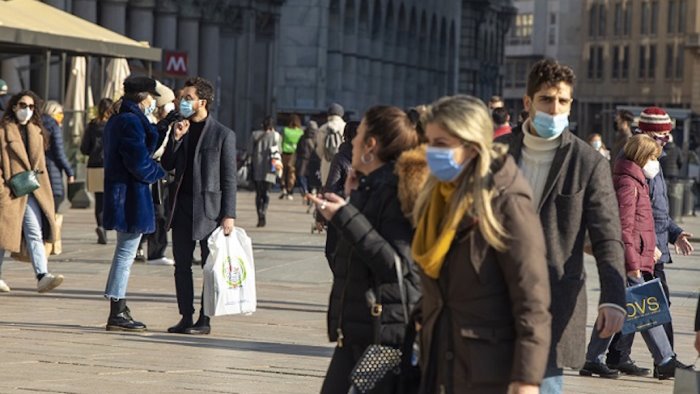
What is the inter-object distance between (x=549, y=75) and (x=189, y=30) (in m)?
49.8

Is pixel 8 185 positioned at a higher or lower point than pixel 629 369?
higher

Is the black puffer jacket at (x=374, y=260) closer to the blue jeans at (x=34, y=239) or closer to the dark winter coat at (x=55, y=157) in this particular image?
the blue jeans at (x=34, y=239)

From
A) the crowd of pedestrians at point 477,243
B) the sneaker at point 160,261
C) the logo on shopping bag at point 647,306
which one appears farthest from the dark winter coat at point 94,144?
the logo on shopping bag at point 647,306

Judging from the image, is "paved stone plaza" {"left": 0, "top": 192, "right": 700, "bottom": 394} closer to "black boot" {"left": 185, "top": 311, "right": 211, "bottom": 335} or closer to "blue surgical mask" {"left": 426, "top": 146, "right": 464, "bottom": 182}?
"black boot" {"left": 185, "top": 311, "right": 211, "bottom": 335}

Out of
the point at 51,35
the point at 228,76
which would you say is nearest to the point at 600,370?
the point at 51,35

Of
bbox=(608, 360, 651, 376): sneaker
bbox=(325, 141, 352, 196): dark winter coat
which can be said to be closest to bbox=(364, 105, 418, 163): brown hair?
bbox=(608, 360, 651, 376): sneaker

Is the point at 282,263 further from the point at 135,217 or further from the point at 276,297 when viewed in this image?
A: the point at 135,217

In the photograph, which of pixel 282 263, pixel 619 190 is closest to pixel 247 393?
pixel 619 190

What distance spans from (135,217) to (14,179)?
2.66 meters

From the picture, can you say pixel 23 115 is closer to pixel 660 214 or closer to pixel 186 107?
pixel 186 107

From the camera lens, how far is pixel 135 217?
41.8ft

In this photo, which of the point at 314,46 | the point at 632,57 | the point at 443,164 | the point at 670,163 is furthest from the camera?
the point at 632,57

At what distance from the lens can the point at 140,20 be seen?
2058 inches

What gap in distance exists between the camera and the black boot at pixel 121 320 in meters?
12.9
